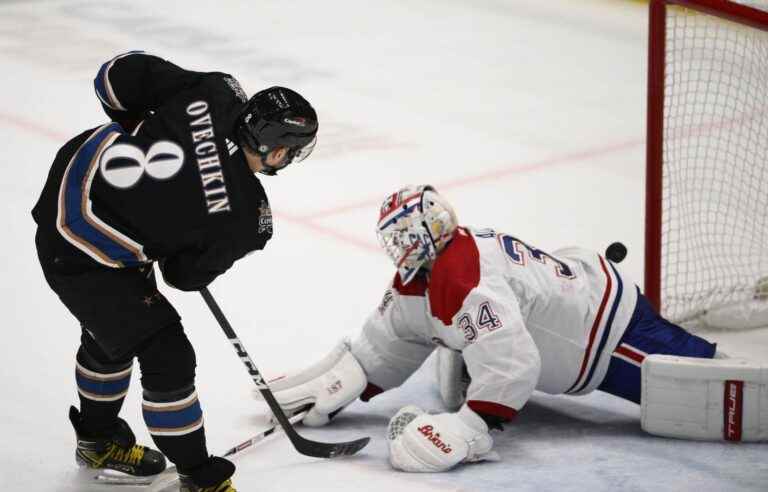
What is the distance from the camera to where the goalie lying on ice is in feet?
10.6

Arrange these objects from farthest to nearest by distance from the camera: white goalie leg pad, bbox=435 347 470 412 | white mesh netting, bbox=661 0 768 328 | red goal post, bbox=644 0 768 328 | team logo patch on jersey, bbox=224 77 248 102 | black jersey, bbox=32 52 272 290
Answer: white mesh netting, bbox=661 0 768 328 → red goal post, bbox=644 0 768 328 → white goalie leg pad, bbox=435 347 470 412 → team logo patch on jersey, bbox=224 77 248 102 → black jersey, bbox=32 52 272 290

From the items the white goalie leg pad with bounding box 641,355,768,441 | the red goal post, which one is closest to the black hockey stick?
the white goalie leg pad with bounding box 641,355,768,441

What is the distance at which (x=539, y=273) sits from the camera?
11.3 ft

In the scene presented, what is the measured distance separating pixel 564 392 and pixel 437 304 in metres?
0.50

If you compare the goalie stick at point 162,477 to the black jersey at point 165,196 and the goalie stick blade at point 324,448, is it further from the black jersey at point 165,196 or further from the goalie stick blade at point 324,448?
the black jersey at point 165,196

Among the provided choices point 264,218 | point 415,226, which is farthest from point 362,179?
point 264,218

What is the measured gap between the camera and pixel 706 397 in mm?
3412

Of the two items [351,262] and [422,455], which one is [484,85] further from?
[422,455]

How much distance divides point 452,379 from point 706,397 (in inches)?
25.5

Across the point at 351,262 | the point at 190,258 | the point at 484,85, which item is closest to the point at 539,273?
the point at 190,258

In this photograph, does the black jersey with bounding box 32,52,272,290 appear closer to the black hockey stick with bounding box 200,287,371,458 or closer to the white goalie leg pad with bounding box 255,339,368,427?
the black hockey stick with bounding box 200,287,371,458

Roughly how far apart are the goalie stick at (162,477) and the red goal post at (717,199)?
1425mm

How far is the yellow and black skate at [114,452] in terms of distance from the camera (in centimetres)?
326

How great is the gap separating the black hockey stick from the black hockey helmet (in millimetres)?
470
